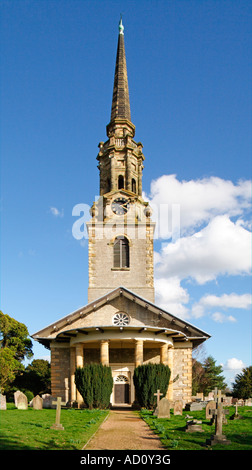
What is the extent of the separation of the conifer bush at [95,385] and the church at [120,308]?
2.14 metres

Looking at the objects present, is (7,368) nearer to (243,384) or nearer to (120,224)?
(120,224)

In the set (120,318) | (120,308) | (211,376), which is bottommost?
(211,376)

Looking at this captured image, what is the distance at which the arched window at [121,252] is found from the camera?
33.8 meters

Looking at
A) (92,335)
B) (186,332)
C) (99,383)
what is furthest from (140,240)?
(99,383)

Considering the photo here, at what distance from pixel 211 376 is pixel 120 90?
125ft

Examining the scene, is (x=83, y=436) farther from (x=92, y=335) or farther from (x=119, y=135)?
(x=119, y=135)

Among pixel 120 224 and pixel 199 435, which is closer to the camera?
pixel 199 435

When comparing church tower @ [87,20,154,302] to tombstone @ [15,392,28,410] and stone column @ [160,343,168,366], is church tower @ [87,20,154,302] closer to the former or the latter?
stone column @ [160,343,168,366]

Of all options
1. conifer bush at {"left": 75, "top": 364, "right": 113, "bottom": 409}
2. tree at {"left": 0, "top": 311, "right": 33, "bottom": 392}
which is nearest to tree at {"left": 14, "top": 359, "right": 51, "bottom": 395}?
tree at {"left": 0, "top": 311, "right": 33, "bottom": 392}

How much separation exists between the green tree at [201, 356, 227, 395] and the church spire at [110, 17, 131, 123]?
108 feet

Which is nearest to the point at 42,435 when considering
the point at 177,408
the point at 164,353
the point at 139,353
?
the point at 177,408

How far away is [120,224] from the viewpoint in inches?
1371

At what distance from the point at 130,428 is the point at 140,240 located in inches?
835
